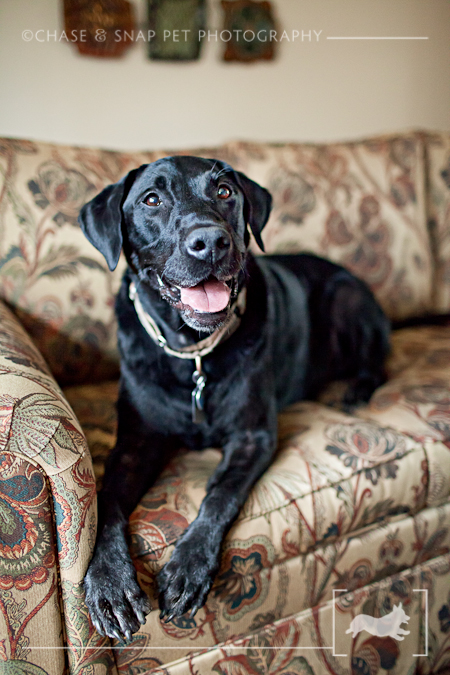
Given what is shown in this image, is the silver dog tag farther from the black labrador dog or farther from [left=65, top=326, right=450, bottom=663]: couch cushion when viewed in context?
[left=65, top=326, right=450, bottom=663]: couch cushion

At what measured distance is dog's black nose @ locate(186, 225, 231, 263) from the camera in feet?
3.31

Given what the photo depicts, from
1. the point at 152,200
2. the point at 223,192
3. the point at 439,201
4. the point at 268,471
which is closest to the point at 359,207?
the point at 439,201

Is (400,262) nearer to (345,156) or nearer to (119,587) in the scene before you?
(345,156)

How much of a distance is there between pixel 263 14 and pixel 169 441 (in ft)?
7.43

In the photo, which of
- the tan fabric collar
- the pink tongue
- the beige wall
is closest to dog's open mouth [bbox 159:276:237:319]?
the pink tongue

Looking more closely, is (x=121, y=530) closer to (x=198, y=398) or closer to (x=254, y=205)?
(x=198, y=398)

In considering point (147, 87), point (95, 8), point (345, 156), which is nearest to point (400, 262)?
point (345, 156)

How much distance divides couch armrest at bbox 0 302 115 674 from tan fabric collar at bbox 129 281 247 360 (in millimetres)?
376

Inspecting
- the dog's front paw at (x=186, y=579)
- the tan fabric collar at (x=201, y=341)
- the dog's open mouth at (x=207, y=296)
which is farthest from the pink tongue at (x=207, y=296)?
the dog's front paw at (x=186, y=579)

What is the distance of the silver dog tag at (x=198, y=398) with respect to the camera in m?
1.24

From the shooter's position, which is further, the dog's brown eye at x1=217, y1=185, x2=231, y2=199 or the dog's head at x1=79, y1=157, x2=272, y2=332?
the dog's brown eye at x1=217, y1=185, x2=231, y2=199

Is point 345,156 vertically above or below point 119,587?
above

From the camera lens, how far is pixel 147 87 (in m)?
2.31

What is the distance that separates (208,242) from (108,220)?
32cm
